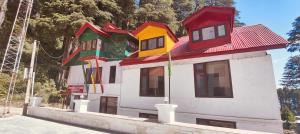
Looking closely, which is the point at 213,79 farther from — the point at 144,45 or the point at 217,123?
the point at 144,45

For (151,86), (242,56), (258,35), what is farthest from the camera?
(151,86)

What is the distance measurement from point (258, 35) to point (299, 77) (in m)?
50.5

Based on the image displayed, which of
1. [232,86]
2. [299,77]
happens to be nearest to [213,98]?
[232,86]

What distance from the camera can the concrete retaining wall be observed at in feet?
21.4

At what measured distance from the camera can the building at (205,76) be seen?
9.46 metres

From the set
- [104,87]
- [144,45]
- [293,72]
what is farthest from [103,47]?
[293,72]

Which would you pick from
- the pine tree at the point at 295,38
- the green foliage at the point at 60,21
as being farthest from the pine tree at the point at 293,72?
the green foliage at the point at 60,21

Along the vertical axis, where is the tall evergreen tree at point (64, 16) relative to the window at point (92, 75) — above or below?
above

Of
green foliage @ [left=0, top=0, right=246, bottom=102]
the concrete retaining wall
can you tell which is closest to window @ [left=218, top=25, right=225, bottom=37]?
the concrete retaining wall

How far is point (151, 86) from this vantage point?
13.6 metres

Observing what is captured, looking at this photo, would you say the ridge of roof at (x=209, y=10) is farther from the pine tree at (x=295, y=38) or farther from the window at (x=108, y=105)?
the pine tree at (x=295, y=38)

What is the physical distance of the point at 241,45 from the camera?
10.5 metres

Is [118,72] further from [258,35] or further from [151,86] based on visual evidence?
[258,35]

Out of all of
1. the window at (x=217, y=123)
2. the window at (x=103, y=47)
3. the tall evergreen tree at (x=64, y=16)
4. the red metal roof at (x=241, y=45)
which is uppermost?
the tall evergreen tree at (x=64, y=16)
